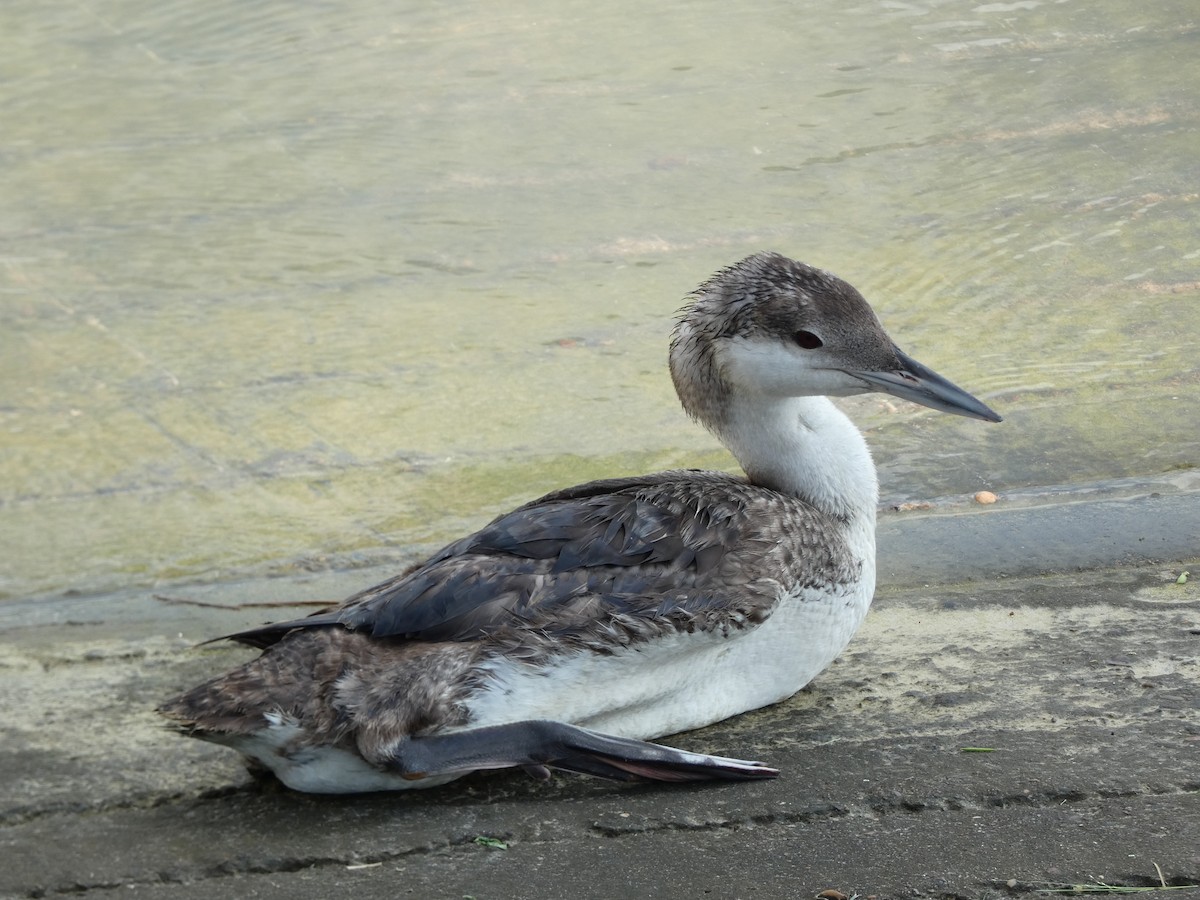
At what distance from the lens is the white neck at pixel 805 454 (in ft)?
13.0

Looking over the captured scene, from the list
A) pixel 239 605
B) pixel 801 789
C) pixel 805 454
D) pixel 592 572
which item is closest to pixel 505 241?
pixel 239 605

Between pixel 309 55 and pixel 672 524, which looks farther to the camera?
pixel 309 55

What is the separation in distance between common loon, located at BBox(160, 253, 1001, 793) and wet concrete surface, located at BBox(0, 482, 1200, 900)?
124mm

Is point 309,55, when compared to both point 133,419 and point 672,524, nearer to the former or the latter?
point 133,419

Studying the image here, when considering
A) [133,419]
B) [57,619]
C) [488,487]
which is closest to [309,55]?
[133,419]

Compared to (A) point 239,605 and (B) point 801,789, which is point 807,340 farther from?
(A) point 239,605

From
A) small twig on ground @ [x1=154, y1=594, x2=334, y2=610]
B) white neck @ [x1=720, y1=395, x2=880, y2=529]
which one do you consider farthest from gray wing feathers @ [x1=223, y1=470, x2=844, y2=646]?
small twig on ground @ [x1=154, y1=594, x2=334, y2=610]

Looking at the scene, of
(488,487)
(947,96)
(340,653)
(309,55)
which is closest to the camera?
(340,653)

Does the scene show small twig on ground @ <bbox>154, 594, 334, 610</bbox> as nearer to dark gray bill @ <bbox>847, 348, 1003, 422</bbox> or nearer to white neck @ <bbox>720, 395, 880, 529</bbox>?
white neck @ <bbox>720, 395, 880, 529</bbox>

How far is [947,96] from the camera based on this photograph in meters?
8.34

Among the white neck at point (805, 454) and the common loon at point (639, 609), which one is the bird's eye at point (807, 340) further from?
the white neck at point (805, 454)

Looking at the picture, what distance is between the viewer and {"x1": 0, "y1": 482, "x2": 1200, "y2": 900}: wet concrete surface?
10.1 ft

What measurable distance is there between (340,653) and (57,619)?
4.51ft

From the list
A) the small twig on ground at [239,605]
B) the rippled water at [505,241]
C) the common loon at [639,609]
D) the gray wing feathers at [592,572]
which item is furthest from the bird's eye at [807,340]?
the small twig on ground at [239,605]
